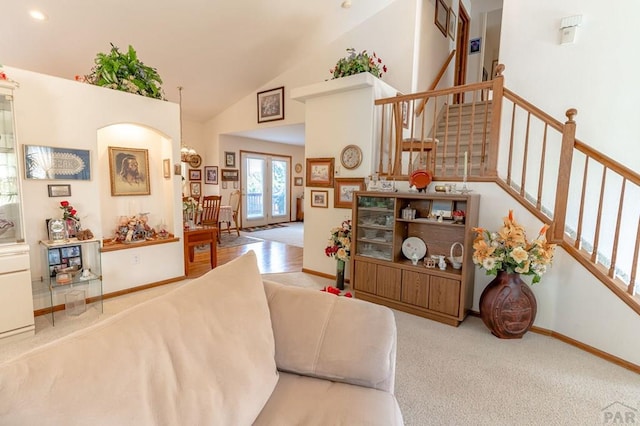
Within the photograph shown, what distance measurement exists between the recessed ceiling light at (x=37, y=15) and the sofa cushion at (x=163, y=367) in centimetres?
457

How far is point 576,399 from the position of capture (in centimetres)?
193

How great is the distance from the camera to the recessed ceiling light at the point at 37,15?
144 inches

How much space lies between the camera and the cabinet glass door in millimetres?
2553

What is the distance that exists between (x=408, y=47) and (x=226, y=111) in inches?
173

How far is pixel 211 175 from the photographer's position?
7.63 m

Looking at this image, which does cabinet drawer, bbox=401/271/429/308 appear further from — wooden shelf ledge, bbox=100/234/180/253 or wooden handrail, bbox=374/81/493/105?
wooden shelf ledge, bbox=100/234/180/253

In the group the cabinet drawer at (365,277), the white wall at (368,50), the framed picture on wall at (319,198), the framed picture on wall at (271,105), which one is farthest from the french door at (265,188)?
the cabinet drawer at (365,277)

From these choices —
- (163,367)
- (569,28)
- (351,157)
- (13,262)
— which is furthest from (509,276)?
(13,262)

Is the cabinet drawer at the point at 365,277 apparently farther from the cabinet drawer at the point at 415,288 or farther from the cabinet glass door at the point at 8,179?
the cabinet glass door at the point at 8,179

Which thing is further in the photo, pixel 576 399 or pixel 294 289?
pixel 576 399

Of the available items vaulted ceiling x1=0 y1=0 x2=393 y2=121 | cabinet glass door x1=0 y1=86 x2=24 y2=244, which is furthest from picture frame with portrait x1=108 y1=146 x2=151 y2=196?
vaulted ceiling x1=0 y1=0 x2=393 y2=121

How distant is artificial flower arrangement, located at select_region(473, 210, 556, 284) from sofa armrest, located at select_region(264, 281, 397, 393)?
5.38 ft

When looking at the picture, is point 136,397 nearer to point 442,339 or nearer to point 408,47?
point 442,339

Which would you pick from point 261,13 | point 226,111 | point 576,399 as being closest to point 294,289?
point 576,399
